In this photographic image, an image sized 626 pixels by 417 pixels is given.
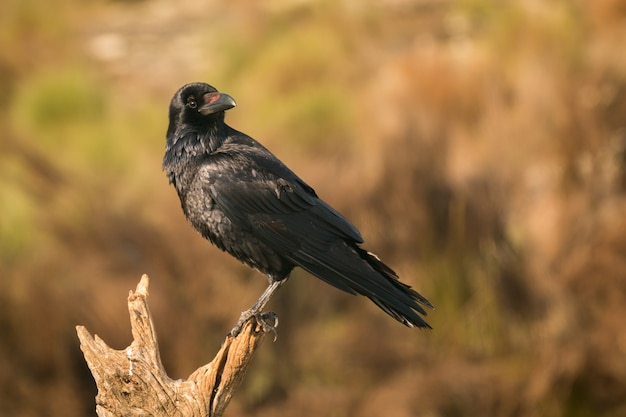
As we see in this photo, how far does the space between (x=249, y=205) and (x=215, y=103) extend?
0.45 m

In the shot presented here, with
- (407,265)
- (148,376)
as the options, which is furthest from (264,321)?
(407,265)

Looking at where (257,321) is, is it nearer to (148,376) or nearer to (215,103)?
(148,376)

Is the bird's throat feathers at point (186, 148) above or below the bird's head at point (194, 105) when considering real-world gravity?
below

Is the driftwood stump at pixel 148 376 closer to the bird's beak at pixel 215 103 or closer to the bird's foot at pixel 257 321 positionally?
the bird's foot at pixel 257 321

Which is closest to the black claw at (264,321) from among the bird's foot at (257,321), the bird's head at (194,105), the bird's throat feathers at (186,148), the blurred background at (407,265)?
the bird's foot at (257,321)

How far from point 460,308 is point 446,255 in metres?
0.53

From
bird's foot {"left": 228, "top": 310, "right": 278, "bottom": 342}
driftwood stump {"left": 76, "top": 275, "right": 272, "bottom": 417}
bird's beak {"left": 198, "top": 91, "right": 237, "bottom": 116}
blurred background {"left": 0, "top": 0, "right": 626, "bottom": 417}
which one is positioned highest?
blurred background {"left": 0, "top": 0, "right": 626, "bottom": 417}

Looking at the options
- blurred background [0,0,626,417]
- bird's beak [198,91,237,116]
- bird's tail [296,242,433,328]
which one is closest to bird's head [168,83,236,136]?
bird's beak [198,91,237,116]

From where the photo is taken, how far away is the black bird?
4.40 m

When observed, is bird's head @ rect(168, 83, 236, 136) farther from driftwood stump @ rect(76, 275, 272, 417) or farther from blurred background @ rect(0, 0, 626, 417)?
blurred background @ rect(0, 0, 626, 417)

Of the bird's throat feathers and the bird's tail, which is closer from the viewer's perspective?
the bird's tail

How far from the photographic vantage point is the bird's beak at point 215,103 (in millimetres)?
4438

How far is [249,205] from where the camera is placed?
4484mm

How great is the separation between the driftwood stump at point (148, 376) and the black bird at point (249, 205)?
169 millimetres
